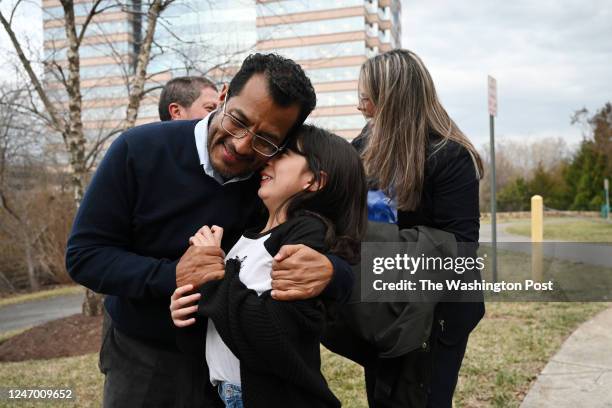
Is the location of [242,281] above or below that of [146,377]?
above

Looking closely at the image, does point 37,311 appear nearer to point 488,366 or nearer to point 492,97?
point 492,97

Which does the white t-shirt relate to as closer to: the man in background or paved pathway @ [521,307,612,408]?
the man in background

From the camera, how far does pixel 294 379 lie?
5.77ft

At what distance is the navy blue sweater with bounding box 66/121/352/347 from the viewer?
1798 millimetres

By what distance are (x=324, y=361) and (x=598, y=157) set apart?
36.0m

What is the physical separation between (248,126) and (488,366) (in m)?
4.02

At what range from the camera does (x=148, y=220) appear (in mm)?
1889

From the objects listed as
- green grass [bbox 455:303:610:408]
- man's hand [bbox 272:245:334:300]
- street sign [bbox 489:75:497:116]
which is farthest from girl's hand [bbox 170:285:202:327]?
street sign [bbox 489:75:497:116]

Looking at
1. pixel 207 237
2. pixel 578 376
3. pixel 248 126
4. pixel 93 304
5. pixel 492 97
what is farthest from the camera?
pixel 93 304

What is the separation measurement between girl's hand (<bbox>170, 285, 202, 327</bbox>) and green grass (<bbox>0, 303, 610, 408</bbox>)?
2.77 meters

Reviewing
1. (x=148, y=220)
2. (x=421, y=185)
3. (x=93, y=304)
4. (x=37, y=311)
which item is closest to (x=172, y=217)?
(x=148, y=220)

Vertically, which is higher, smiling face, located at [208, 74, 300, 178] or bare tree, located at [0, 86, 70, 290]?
smiling face, located at [208, 74, 300, 178]

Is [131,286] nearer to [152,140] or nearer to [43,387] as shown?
[152,140]

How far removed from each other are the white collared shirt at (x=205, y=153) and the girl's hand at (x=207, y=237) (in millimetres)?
207
